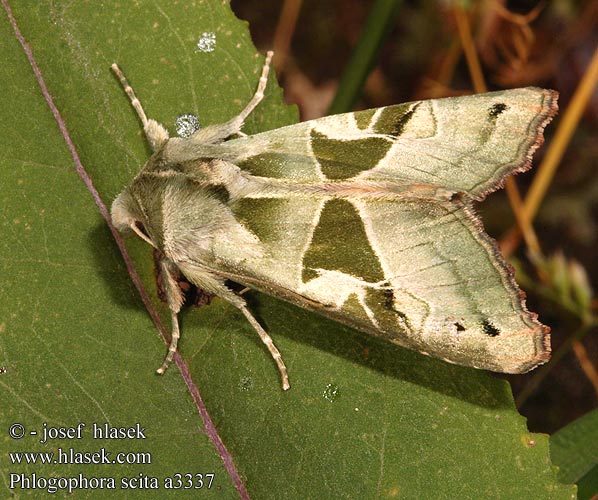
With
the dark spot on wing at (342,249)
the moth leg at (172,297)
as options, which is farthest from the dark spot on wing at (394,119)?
the moth leg at (172,297)

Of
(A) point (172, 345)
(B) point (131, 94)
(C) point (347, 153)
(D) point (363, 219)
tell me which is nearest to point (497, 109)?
(C) point (347, 153)

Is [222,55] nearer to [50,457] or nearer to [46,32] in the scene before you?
[46,32]

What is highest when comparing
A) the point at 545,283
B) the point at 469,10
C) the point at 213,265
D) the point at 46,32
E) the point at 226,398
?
the point at 46,32

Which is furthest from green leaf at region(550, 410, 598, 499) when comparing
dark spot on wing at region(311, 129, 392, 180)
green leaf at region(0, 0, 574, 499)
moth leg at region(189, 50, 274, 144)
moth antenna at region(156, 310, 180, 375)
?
moth leg at region(189, 50, 274, 144)

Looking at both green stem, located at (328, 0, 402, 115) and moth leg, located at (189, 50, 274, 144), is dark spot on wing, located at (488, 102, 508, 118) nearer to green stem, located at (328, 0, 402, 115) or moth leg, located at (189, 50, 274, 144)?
moth leg, located at (189, 50, 274, 144)

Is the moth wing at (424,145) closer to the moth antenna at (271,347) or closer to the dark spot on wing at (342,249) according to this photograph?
the dark spot on wing at (342,249)

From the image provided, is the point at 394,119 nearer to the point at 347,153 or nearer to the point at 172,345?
the point at 347,153

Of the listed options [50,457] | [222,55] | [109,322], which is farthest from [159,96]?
[50,457]
